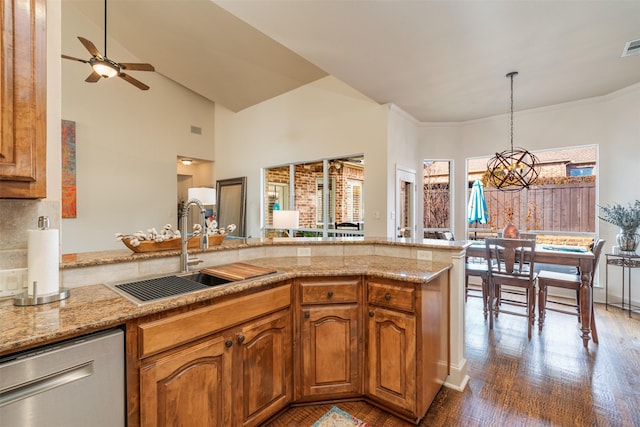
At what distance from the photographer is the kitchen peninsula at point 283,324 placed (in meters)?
1.21

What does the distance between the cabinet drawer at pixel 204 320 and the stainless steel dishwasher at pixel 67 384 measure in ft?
0.34

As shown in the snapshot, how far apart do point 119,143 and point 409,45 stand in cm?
544

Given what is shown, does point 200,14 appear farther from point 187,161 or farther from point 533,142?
point 533,142

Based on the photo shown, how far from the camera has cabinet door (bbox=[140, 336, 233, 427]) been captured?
121 cm

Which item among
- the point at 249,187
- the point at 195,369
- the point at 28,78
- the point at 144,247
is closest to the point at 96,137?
the point at 249,187

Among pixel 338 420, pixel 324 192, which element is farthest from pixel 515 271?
pixel 324 192

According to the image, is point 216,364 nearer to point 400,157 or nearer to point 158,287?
point 158,287

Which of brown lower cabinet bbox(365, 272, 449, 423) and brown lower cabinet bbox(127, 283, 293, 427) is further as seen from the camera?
brown lower cabinet bbox(365, 272, 449, 423)

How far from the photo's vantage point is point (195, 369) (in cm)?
135

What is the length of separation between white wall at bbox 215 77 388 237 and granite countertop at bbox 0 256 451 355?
2.62 metres

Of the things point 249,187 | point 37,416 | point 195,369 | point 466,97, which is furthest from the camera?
point 249,187

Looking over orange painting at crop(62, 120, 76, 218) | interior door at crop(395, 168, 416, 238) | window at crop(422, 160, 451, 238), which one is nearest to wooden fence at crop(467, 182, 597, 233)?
window at crop(422, 160, 451, 238)

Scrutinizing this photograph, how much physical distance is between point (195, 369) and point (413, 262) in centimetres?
160

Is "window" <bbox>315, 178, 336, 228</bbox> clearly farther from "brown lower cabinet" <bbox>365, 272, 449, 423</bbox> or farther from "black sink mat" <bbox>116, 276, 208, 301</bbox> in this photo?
"black sink mat" <bbox>116, 276, 208, 301</bbox>
